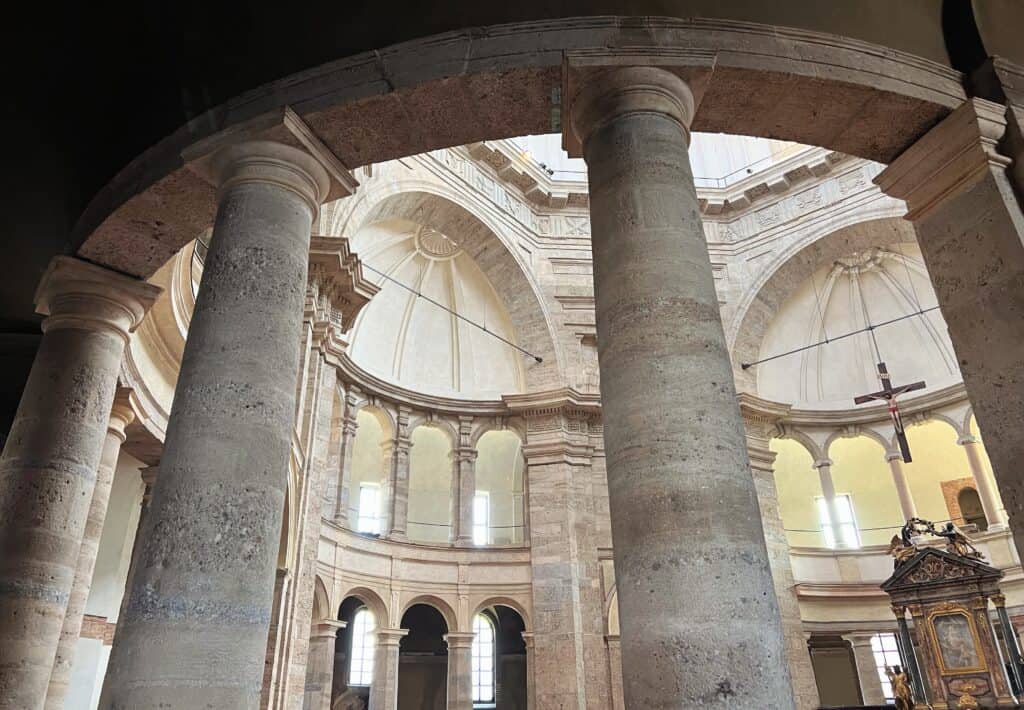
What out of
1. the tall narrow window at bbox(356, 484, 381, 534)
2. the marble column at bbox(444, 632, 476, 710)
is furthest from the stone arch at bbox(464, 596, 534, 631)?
the tall narrow window at bbox(356, 484, 381, 534)

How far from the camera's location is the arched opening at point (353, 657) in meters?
17.0

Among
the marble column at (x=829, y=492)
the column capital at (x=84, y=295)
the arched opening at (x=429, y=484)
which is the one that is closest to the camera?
the column capital at (x=84, y=295)

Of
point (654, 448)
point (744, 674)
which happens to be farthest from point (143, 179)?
point (744, 674)

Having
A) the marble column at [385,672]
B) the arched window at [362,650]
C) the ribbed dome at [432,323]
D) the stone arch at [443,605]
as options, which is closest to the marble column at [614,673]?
the stone arch at [443,605]

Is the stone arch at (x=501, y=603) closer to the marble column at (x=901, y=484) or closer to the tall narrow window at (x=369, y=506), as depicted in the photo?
Answer: the tall narrow window at (x=369, y=506)

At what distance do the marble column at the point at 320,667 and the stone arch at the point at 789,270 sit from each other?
419 inches

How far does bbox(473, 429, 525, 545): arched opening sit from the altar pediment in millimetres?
9942

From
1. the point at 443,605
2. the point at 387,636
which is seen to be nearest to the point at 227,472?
the point at 387,636

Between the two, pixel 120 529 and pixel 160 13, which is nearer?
pixel 160 13

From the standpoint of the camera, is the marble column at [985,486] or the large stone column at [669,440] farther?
the marble column at [985,486]

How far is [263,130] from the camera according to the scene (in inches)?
204

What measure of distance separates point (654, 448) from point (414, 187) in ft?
44.4

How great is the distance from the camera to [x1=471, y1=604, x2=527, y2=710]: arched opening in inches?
747

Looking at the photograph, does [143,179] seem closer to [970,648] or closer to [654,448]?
[654,448]
